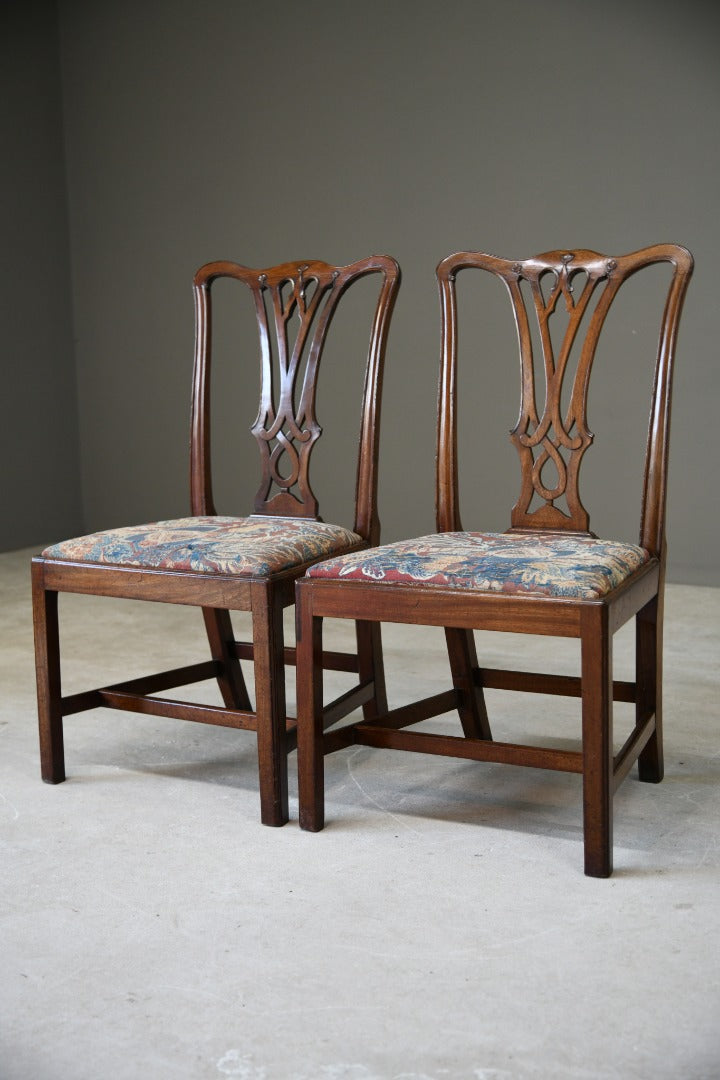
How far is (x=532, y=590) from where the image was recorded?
162cm

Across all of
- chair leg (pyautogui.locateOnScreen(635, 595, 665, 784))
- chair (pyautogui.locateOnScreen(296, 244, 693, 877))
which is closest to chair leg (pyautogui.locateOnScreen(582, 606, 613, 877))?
chair (pyautogui.locateOnScreen(296, 244, 693, 877))

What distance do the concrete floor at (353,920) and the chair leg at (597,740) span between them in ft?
0.15

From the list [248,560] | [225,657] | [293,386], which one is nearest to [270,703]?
[248,560]

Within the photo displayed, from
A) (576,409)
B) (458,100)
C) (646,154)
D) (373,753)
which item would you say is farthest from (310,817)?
(458,100)

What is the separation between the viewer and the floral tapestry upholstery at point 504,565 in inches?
63.6

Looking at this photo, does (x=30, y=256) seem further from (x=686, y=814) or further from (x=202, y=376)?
(x=686, y=814)

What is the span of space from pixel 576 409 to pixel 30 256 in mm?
3667

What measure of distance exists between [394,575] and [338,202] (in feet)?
10.2

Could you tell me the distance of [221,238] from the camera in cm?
481

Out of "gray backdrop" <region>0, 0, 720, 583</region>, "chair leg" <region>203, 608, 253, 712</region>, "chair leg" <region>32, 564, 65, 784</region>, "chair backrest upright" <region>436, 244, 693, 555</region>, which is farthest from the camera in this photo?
"gray backdrop" <region>0, 0, 720, 583</region>

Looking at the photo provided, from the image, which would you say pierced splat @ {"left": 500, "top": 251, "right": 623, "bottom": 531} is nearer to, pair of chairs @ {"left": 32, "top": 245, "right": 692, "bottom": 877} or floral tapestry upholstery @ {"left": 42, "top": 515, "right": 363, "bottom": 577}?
pair of chairs @ {"left": 32, "top": 245, "right": 692, "bottom": 877}

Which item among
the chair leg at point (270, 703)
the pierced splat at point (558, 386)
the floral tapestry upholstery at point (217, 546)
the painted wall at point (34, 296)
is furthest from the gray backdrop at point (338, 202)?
the chair leg at point (270, 703)

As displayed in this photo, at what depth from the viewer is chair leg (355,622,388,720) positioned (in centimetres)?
216

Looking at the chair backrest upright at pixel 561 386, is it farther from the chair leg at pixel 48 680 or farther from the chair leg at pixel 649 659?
the chair leg at pixel 48 680
